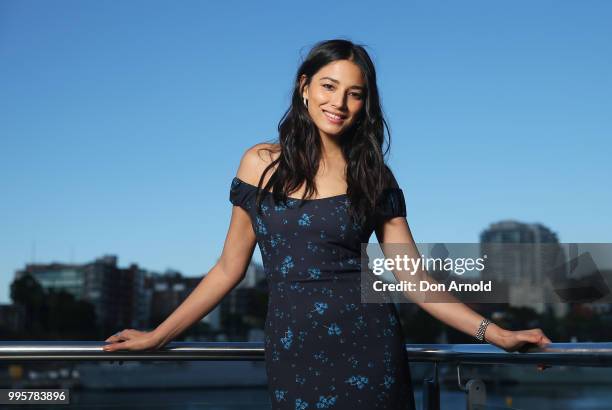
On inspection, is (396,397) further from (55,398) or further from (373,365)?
(55,398)

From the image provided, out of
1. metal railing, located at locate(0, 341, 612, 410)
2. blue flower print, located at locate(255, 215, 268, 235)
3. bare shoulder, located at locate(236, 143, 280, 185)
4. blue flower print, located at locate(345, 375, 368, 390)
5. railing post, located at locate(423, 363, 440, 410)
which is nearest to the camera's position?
blue flower print, located at locate(345, 375, 368, 390)

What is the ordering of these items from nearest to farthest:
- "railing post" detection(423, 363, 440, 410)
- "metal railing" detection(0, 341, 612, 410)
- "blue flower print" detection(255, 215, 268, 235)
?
"blue flower print" detection(255, 215, 268, 235), "metal railing" detection(0, 341, 612, 410), "railing post" detection(423, 363, 440, 410)

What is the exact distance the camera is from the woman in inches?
84.4

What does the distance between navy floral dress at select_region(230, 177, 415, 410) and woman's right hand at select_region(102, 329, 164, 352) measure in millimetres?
458

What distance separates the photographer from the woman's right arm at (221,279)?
2.42 metres

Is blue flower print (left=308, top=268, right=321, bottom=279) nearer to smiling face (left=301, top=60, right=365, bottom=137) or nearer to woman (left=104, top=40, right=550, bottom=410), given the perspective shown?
woman (left=104, top=40, right=550, bottom=410)

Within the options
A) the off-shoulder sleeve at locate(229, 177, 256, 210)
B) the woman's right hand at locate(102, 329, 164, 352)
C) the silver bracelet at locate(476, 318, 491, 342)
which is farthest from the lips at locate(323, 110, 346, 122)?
the woman's right hand at locate(102, 329, 164, 352)

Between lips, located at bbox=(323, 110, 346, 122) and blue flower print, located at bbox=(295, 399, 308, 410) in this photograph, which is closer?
blue flower print, located at bbox=(295, 399, 308, 410)

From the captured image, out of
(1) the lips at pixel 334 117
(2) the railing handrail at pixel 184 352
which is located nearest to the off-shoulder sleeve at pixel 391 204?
(1) the lips at pixel 334 117

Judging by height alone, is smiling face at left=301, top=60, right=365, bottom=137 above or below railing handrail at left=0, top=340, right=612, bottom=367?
above

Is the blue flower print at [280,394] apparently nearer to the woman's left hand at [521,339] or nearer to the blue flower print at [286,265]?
the blue flower print at [286,265]

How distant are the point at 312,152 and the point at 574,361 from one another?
0.92 m

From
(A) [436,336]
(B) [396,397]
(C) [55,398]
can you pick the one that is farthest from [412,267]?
(A) [436,336]

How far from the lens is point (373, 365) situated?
2143 millimetres
